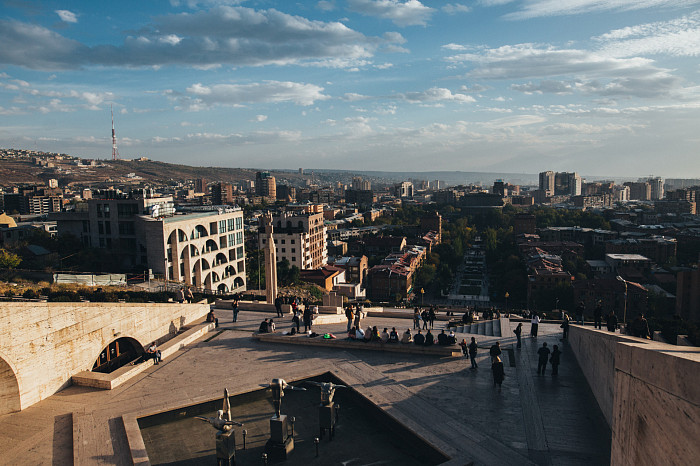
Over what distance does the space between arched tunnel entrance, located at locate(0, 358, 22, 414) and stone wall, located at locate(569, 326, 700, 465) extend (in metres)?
14.6

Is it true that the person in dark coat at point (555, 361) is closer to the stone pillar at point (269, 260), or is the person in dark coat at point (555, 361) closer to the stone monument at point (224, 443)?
the stone monument at point (224, 443)

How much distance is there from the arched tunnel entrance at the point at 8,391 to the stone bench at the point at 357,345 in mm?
8406

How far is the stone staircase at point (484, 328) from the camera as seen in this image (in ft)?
71.4

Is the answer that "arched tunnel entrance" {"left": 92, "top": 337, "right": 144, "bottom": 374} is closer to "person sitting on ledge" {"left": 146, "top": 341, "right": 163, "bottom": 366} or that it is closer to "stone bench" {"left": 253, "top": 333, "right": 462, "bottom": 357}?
"person sitting on ledge" {"left": 146, "top": 341, "right": 163, "bottom": 366}

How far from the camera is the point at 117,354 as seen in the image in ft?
57.6

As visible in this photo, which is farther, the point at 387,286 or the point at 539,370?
the point at 387,286

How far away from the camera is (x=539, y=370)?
51.1 ft

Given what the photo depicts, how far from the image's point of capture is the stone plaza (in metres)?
8.02

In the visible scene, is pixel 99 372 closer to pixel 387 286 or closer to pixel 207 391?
pixel 207 391

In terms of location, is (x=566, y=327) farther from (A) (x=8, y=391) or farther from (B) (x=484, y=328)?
(A) (x=8, y=391)

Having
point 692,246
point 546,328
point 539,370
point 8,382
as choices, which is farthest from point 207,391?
point 692,246

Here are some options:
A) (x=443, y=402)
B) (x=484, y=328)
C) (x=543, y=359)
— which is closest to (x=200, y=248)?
(x=484, y=328)

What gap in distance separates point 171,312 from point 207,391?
707cm

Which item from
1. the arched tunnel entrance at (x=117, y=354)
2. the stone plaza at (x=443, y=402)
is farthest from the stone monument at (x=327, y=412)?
the arched tunnel entrance at (x=117, y=354)
